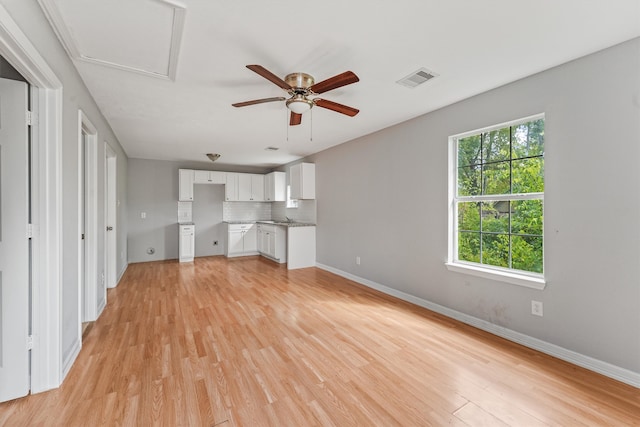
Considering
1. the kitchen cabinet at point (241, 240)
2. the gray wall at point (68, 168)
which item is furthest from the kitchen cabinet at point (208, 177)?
the gray wall at point (68, 168)

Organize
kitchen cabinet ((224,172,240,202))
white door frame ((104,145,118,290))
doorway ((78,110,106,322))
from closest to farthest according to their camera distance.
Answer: doorway ((78,110,106,322)) → white door frame ((104,145,118,290)) → kitchen cabinet ((224,172,240,202))

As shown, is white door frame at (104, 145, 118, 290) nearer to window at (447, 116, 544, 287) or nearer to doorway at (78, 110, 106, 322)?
doorway at (78, 110, 106, 322)

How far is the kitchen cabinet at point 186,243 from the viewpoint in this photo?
622 centimetres

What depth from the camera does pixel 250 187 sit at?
24.2 feet

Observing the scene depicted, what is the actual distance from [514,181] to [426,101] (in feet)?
4.01

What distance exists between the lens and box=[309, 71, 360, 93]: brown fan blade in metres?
2.02

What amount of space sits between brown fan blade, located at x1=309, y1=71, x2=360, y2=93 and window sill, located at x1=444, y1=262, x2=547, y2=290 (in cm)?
223

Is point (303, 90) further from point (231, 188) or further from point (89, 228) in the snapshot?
point (231, 188)

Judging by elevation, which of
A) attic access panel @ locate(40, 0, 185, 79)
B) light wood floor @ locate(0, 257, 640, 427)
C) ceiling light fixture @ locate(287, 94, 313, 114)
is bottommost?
light wood floor @ locate(0, 257, 640, 427)

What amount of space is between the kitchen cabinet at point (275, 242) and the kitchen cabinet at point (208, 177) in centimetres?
163

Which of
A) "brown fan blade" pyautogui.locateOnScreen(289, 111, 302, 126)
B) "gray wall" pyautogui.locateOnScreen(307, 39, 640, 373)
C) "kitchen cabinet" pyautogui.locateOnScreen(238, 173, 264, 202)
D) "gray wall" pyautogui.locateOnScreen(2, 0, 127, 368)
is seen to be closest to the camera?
"gray wall" pyautogui.locateOnScreen(2, 0, 127, 368)

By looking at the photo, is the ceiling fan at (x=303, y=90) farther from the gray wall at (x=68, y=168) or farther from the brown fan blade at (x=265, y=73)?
the gray wall at (x=68, y=168)

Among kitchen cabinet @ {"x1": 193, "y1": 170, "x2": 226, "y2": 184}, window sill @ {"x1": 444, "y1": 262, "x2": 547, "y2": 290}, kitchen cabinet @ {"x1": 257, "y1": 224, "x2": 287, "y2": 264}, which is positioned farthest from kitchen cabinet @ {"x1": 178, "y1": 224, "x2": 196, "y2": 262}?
window sill @ {"x1": 444, "y1": 262, "x2": 547, "y2": 290}

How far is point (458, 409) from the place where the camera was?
171 cm
